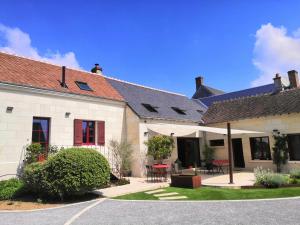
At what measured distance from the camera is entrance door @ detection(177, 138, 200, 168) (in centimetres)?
2241

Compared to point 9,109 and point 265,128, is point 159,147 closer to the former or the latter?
point 265,128

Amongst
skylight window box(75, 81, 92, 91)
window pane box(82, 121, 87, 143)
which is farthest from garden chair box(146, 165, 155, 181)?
skylight window box(75, 81, 92, 91)

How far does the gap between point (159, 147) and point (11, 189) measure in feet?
30.2

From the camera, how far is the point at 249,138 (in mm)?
21703

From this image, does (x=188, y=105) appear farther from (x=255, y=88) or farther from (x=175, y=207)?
(x=175, y=207)

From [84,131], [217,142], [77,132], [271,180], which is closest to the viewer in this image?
[271,180]

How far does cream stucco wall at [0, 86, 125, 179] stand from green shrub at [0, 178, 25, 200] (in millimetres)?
1338

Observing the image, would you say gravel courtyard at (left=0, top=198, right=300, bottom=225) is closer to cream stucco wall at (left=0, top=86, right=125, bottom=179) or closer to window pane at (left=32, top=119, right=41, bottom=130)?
cream stucco wall at (left=0, top=86, right=125, bottom=179)

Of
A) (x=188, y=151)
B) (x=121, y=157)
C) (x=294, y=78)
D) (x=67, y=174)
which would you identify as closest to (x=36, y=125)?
(x=121, y=157)

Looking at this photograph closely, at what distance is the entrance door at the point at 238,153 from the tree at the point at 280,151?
3086mm

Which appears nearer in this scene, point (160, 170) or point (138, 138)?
point (160, 170)

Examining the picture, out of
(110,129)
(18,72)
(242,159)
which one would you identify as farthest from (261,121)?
(18,72)

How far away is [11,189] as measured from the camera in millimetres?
12094

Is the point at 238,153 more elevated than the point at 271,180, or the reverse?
the point at 238,153
